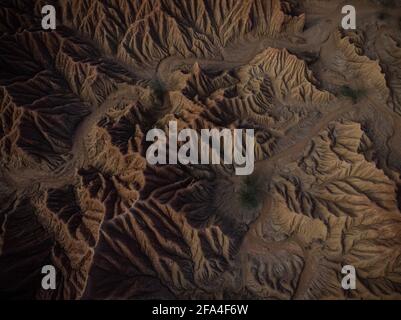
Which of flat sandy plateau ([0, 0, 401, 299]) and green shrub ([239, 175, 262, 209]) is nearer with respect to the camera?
flat sandy plateau ([0, 0, 401, 299])

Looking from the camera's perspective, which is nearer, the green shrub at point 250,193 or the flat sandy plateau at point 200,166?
the flat sandy plateau at point 200,166

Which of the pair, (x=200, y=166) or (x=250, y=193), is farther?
(x=200, y=166)

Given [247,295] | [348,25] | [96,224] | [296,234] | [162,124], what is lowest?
[247,295]

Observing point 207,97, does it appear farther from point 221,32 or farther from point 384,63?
point 384,63

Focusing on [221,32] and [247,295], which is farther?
[221,32]

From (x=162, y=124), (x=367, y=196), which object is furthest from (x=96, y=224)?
(x=367, y=196)

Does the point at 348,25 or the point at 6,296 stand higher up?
the point at 348,25

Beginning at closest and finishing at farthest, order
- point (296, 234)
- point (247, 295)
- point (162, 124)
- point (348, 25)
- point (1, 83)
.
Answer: point (247, 295) → point (296, 234) → point (162, 124) → point (1, 83) → point (348, 25)

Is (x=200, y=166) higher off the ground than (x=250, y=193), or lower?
higher
